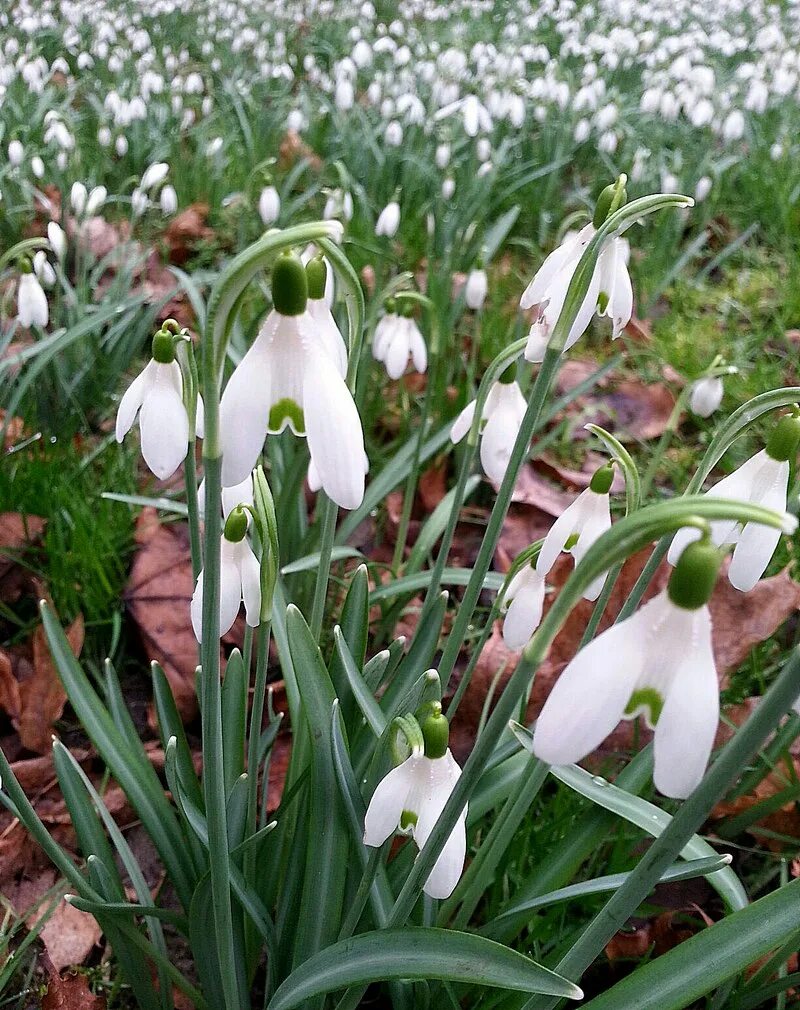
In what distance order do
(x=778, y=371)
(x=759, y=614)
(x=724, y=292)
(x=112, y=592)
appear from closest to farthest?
1. (x=759, y=614)
2. (x=112, y=592)
3. (x=778, y=371)
4. (x=724, y=292)

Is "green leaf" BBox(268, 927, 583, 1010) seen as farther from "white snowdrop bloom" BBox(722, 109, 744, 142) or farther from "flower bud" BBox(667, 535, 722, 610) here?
"white snowdrop bloom" BBox(722, 109, 744, 142)

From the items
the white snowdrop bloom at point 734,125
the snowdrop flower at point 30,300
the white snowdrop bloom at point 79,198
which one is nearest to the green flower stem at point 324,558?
the snowdrop flower at point 30,300

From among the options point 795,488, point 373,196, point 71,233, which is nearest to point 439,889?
point 795,488

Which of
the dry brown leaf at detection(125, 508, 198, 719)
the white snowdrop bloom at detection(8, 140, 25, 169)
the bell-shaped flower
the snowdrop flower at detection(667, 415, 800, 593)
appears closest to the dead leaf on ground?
the white snowdrop bloom at detection(8, 140, 25, 169)

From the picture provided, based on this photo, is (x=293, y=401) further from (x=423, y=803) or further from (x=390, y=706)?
(x=390, y=706)

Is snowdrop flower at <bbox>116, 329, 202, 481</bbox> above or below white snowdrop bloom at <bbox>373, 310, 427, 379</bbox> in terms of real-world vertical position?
above

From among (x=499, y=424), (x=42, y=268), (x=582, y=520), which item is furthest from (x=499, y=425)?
(x=42, y=268)

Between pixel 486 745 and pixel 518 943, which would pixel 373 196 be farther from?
pixel 486 745
